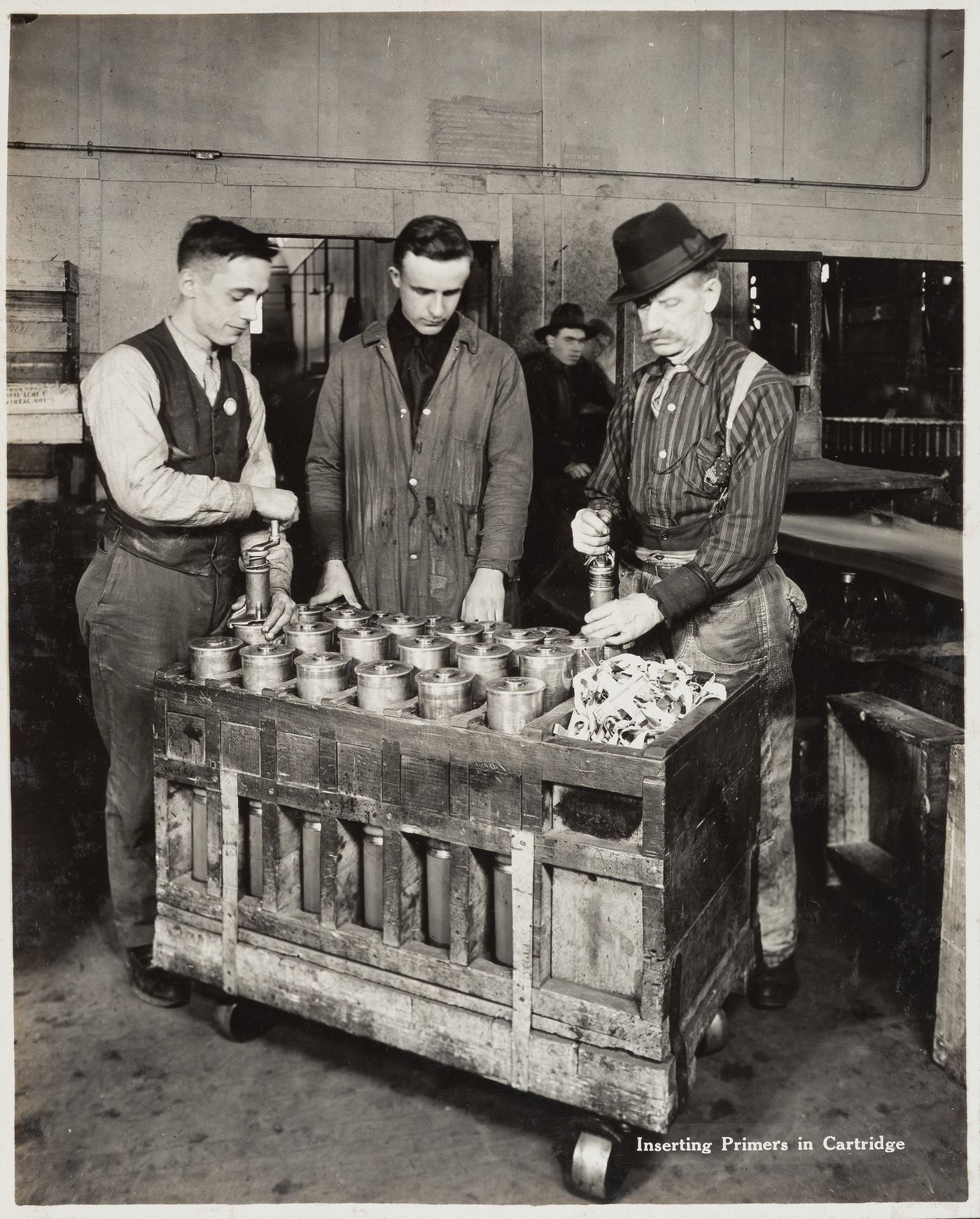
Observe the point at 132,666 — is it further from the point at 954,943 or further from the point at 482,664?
the point at 954,943

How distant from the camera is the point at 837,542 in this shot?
3.97 meters

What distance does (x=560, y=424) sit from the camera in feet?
18.7

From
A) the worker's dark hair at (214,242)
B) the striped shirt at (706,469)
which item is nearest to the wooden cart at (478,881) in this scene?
the striped shirt at (706,469)

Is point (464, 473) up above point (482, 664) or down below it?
above

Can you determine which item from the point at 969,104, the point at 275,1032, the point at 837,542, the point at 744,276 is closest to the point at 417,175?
the point at 744,276

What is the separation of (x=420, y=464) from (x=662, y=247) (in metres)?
1.10

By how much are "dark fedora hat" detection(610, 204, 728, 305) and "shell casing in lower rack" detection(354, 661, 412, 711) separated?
111cm

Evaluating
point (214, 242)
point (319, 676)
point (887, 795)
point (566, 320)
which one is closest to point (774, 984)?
point (887, 795)

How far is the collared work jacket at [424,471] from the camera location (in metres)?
3.18

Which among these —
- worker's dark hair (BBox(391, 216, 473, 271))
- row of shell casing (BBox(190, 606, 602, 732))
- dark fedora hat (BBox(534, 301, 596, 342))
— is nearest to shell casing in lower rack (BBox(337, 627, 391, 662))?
row of shell casing (BBox(190, 606, 602, 732))

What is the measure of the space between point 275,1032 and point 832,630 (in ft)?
7.91

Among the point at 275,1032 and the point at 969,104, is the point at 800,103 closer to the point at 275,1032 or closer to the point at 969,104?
the point at 969,104

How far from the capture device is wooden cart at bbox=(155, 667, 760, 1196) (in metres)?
1.89

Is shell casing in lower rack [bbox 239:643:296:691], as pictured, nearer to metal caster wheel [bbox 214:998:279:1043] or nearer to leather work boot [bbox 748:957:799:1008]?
metal caster wheel [bbox 214:998:279:1043]
